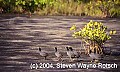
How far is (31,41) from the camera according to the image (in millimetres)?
26422

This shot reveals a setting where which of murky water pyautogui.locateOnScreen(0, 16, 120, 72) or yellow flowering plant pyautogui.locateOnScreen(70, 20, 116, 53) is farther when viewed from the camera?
yellow flowering plant pyautogui.locateOnScreen(70, 20, 116, 53)

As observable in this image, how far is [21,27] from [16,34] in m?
4.63

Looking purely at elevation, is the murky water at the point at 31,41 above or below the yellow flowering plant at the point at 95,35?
below

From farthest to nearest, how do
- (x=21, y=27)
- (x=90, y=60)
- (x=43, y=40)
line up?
1. (x=21, y=27)
2. (x=43, y=40)
3. (x=90, y=60)

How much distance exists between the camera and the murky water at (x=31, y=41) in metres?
19.6

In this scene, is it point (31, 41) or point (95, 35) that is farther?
point (31, 41)

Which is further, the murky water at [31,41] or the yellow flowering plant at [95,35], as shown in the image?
the yellow flowering plant at [95,35]

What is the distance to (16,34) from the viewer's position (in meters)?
30.0

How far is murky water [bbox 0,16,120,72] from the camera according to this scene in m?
19.6

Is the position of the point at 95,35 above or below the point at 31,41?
above

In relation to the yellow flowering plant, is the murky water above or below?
below

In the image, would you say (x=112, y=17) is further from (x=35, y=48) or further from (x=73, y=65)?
(x=73, y=65)

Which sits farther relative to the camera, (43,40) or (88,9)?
(88,9)

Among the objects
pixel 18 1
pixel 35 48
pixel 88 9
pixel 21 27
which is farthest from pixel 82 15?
pixel 35 48
